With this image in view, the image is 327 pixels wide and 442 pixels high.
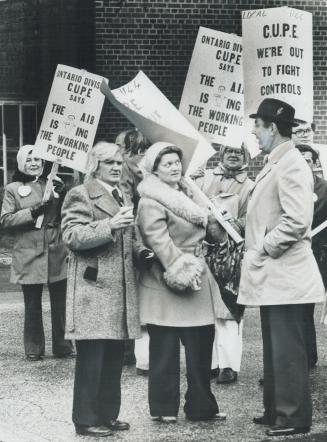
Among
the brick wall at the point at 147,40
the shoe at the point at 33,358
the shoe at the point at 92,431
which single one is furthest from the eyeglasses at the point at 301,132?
the brick wall at the point at 147,40

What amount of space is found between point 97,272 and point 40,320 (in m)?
2.42

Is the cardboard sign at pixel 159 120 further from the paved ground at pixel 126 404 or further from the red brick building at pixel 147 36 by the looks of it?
the red brick building at pixel 147 36

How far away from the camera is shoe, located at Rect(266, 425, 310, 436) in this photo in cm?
583

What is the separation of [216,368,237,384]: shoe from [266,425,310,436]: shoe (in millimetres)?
1364

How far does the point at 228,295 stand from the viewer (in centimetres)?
725

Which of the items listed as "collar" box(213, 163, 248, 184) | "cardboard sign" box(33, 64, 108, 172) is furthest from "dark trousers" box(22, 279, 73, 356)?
"collar" box(213, 163, 248, 184)

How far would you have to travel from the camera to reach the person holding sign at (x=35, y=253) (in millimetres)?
8062

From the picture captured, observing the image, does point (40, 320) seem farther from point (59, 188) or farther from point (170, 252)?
point (170, 252)

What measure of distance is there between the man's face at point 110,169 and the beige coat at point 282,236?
843mm

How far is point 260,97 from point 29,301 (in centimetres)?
262

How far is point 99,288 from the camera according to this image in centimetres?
581

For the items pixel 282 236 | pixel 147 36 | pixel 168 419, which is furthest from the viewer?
pixel 147 36

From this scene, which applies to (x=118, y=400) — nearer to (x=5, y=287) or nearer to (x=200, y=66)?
(x=200, y=66)

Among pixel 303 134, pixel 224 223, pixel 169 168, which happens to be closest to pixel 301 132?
pixel 303 134
